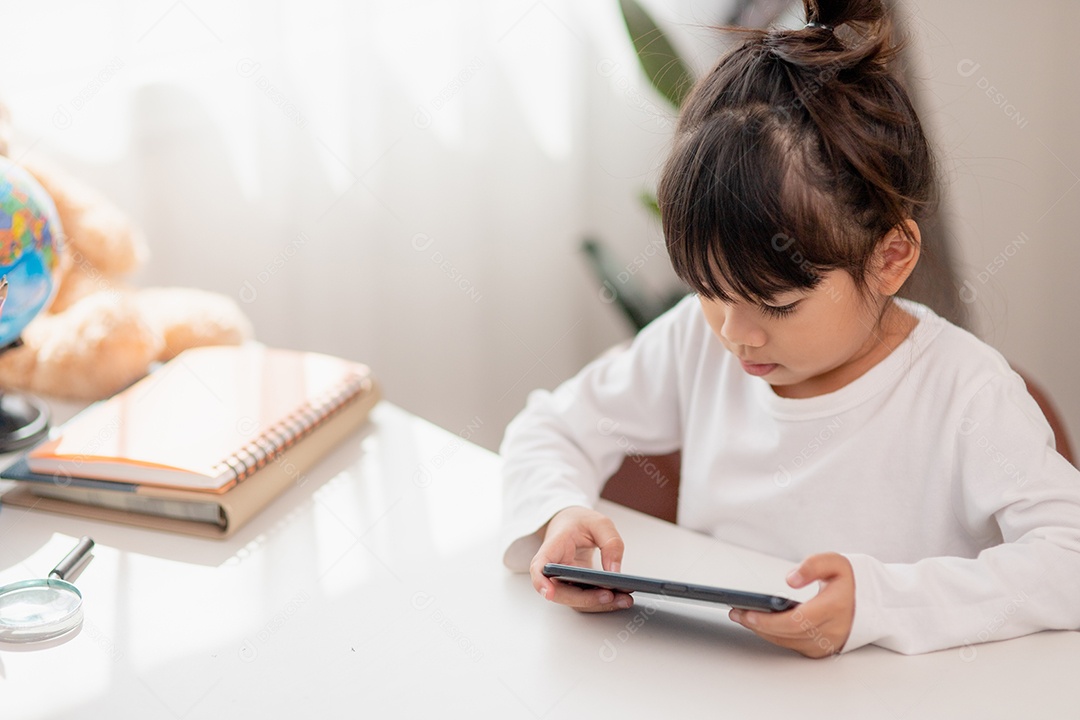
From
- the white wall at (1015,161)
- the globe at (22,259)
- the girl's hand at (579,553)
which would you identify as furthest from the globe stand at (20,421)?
the white wall at (1015,161)

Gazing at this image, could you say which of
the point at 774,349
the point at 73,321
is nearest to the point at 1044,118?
the point at 774,349

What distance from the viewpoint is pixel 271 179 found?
1631 millimetres

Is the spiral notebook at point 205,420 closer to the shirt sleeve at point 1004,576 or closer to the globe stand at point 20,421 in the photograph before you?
the globe stand at point 20,421

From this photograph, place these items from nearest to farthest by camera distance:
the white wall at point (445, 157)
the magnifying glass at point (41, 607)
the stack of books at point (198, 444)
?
the magnifying glass at point (41, 607) → the stack of books at point (198, 444) → the white wall at point (445, 157)

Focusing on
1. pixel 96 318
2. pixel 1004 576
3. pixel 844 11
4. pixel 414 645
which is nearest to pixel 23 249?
pixel 96 318

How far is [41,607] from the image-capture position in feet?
2.56

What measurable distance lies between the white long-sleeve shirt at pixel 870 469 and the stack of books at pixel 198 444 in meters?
0.21

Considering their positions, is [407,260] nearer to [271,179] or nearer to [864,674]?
[271,179]

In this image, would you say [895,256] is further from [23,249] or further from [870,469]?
[23,249]

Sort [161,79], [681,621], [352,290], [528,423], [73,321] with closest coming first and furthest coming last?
[681,621] → [528,423] → [73,321] → [161,79] → [352,290]

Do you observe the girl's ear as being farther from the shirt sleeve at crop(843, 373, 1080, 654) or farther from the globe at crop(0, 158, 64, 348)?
the globe at crop(0, 158, 64, 348)

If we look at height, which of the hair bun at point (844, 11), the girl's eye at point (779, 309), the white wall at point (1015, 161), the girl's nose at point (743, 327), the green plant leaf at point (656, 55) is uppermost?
the hair bun at point (844, 11)

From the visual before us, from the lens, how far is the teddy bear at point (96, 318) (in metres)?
1.14

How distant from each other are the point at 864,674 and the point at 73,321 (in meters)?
0.94
